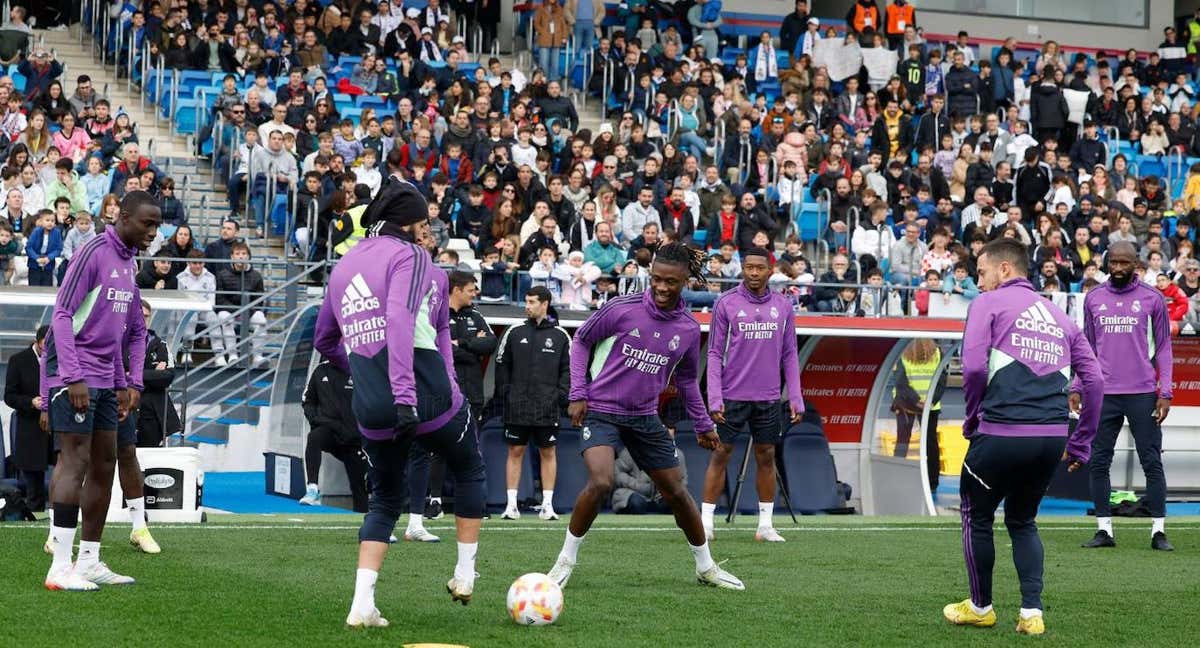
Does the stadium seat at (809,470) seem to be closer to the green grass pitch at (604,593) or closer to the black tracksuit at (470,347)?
the black tracksuit at (470,347)

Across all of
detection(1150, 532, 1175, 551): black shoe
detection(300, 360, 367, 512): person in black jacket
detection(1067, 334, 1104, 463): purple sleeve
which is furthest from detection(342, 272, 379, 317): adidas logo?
detection(300, 360, 367, 512): person in black jacket

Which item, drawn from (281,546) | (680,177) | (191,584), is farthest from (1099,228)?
(191,584)

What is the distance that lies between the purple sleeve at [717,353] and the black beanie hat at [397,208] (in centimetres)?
522

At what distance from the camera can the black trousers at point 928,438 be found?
1869 centimetres

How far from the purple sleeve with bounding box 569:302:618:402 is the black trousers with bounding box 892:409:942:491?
9.68 meters

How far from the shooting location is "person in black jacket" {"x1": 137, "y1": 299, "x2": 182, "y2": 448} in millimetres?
15102

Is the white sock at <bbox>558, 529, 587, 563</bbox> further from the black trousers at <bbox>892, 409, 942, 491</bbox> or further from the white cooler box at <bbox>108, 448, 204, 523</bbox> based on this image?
the black trousers at <bbox>892, 409, 942, 491</bbox>

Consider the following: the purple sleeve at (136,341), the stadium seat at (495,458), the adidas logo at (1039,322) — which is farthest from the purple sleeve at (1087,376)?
the stadium seat at (495,458)

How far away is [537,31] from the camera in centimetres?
3159

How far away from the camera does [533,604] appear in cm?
798

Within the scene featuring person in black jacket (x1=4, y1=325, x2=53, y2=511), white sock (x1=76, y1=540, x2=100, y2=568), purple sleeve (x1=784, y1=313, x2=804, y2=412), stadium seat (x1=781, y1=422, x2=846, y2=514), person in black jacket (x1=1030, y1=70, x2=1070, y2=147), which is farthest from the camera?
person in black jacket (x1=1030, y1=70, x2=1070, y2=147)

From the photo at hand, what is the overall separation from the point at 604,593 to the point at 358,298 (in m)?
2.75

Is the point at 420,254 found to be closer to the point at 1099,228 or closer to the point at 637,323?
the point at 637,323

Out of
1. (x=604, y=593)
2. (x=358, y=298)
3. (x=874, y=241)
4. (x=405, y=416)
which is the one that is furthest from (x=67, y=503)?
(x=874, y=241)
